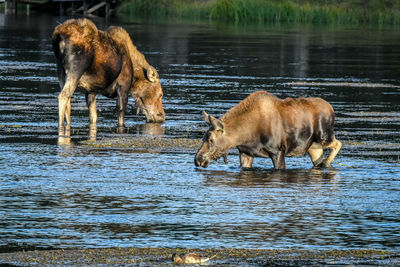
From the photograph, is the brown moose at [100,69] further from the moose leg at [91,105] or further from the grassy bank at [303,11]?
the grassy bank at [303,11]

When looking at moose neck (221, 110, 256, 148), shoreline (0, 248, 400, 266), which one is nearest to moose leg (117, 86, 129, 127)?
moose neck (221, 110, 256, 148)

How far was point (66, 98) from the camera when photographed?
58.3 feet

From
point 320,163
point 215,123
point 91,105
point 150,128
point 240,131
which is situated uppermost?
point 215,123

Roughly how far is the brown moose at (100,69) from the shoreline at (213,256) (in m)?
8.34

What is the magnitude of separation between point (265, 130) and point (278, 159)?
41 centimetres

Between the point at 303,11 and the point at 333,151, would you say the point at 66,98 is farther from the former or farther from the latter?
the point at 303,11

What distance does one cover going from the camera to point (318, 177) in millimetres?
13789

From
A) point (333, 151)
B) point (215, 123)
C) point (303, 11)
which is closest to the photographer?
point (215, 123)

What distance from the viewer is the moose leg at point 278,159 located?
45.8 ft

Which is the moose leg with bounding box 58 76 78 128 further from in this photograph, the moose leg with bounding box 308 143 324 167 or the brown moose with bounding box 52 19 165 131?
the moose leg with bounding box 308 143 324 167

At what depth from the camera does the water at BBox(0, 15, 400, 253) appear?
10383 millimetres

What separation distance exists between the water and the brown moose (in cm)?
39

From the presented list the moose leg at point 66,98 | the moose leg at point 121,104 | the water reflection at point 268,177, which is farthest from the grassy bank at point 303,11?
the water reflection at point 268,177

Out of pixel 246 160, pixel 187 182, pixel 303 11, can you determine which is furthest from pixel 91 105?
pixel 303 11
